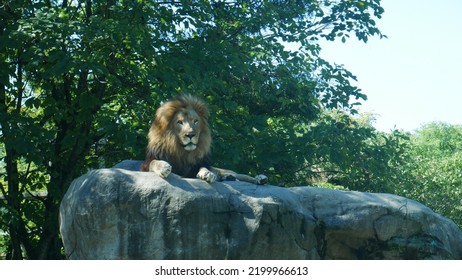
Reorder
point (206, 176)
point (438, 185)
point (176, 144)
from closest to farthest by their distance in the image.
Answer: point (206, 176) → point (176, 144) → point (438, 185)

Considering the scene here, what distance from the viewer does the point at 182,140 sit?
904 centimetres

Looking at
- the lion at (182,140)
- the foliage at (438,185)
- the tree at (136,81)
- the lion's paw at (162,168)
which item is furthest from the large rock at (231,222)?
the foliage at (438,185)

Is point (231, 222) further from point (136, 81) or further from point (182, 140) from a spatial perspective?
point (136, 81)

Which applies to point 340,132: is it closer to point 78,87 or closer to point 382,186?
point 382,186

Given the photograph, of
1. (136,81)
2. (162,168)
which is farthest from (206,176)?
(136,81)

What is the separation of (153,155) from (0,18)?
5.40m

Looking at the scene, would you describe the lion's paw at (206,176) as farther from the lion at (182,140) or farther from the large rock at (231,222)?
the lion at (182,140)

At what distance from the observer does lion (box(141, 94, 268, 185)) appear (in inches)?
357

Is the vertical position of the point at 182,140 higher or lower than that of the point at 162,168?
higher

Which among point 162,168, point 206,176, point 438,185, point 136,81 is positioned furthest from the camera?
point 438,185

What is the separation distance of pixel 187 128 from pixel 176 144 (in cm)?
28

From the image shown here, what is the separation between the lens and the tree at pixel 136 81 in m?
11.6

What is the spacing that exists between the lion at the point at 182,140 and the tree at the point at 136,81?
2089mm

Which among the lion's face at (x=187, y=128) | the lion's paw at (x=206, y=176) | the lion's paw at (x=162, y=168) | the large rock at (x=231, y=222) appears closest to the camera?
the large rock at (x=231, y=222)
